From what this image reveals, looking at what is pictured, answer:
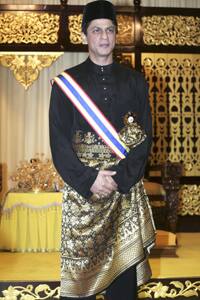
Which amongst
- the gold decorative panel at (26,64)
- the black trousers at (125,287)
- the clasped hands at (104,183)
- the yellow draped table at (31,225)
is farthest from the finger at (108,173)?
the gold decorative panel at (26,64)

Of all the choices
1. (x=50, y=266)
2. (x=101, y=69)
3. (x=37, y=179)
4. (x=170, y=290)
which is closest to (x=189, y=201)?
(x=37, y=179)

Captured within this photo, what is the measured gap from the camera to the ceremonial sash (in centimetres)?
153

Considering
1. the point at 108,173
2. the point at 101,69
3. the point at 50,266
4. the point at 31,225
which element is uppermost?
the point at 101,69

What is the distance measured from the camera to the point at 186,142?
5.02m

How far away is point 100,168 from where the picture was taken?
153cm

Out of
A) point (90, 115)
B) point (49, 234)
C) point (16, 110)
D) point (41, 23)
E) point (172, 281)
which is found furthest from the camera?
point (16, 110)

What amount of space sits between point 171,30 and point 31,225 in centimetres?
262

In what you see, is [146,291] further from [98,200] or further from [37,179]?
[37,179]

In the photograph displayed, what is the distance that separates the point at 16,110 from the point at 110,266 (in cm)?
426

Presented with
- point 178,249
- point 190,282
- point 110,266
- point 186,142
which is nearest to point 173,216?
point 178,249

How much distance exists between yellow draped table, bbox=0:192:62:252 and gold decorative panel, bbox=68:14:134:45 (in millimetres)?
1909

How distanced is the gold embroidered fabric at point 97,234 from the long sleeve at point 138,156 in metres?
0.04

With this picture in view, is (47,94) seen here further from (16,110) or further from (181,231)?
(181,231)

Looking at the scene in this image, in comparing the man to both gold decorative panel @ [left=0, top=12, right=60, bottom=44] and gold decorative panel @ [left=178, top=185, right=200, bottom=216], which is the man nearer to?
gold decorative panel @ [left=0, top=12, right=60, bottom=44]
